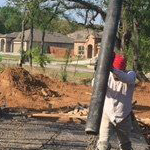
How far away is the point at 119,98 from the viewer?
22.7 ft

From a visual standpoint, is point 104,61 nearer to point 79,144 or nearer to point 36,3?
point 79,144

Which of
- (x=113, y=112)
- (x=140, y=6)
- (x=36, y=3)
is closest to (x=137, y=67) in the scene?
(x=140, y=6)

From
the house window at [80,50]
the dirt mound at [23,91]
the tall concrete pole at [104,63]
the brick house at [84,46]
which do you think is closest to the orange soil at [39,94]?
the dirt mound at [23,91]

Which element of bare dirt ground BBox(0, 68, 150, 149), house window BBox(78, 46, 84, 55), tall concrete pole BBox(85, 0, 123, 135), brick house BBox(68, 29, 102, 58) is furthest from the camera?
house window BBox(78, 46, 84, 55)

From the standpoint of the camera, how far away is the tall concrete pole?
1.63 m

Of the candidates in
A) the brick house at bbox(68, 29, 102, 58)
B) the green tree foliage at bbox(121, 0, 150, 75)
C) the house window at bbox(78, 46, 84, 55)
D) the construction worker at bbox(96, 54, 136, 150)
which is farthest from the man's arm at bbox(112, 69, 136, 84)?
the house window at bbox(78, 46, 84, 55)

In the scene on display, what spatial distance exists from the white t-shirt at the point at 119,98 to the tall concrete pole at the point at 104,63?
16.8ft

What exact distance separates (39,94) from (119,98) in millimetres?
14240

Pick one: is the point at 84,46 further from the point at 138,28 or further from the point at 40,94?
the point at 40,94

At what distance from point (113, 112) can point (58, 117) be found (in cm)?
752

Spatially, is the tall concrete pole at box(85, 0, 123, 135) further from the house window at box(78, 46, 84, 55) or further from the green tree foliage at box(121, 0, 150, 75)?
the house window at box(78, 46, 84, 55)

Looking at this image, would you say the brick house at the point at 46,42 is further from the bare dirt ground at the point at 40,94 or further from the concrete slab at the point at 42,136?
the concrete slab at the point at 42,136

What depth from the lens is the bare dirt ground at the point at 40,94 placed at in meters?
18.5

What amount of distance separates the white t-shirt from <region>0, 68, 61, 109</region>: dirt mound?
1110 cm
